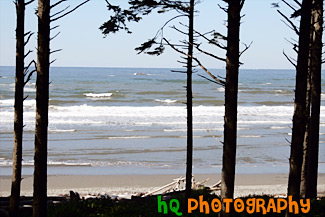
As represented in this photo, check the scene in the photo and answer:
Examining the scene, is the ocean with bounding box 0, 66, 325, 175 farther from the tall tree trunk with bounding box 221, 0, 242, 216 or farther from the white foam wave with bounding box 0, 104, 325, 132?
the tall tree trunk with bounding box 221, 0, 242, 216

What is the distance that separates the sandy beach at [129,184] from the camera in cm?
1499

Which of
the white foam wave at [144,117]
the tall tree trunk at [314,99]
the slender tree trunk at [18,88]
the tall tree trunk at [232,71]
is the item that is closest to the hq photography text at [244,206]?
the tall tree trunk at [314,99]

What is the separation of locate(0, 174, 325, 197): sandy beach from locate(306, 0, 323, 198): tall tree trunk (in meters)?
3.34

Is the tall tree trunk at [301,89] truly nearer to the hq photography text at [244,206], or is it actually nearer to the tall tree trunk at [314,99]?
the hq photography text at [244,206]

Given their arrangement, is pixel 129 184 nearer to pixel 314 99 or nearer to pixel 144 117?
pixel 314 99

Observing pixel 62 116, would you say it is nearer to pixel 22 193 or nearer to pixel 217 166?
pixel 217 166

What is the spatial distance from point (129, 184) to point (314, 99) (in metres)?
7.37

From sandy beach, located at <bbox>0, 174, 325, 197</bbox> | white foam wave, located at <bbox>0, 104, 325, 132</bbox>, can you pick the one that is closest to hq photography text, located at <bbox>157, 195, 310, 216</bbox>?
sandy beach, located at <bbox>0, 174, 325, 197</bbox>

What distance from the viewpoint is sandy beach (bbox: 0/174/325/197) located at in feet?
49.2

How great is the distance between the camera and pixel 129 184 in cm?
1612

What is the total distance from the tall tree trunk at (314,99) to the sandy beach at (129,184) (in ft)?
11.0

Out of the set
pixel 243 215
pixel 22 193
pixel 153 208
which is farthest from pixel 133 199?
pixel 22 193

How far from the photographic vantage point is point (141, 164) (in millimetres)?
19297

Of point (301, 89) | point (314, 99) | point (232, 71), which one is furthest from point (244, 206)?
point (232, 71)
